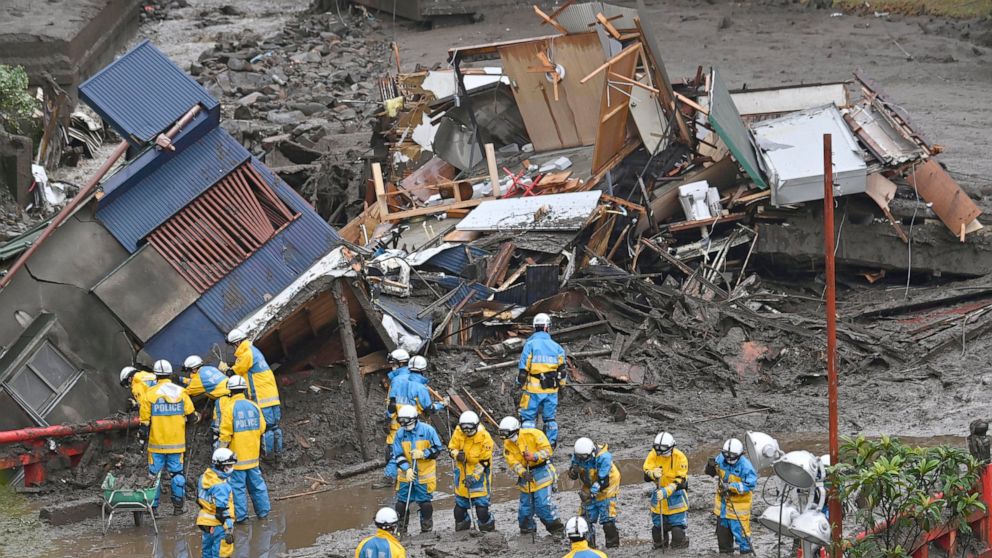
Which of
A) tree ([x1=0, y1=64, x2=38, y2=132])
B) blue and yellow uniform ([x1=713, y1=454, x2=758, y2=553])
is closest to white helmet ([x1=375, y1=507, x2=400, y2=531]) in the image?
blue and yellow uniform ([x1=713, y1=454, x2=758, y2=553])

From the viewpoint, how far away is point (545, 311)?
1742 centimetres

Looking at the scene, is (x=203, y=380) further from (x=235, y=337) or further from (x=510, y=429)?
(x=510, y=429)

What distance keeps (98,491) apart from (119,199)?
3550 mm

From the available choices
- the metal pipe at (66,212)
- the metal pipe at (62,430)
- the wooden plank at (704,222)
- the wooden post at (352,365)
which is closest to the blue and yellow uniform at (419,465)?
the wooden post at (352,365)

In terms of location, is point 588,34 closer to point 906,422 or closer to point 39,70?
point 906,422

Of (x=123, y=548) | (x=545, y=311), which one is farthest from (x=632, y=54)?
(x=123, y=548)

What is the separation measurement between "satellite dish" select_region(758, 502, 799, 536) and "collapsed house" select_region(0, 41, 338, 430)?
7494 millimetres

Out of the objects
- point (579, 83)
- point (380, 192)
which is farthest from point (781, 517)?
point (579, 83)

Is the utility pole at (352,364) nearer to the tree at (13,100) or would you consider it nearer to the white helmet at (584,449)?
the white helmet at (584,449)

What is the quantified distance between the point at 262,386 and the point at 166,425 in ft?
4.11

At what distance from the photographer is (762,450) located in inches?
416

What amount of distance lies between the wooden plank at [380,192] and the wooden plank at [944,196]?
804cm

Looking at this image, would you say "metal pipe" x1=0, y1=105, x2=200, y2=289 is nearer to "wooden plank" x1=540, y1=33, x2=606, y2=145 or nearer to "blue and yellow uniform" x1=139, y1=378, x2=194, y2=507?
"blue and yellow uniform" x1=139, y1=378, x2=194, y2=507

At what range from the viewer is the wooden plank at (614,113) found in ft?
62.7
